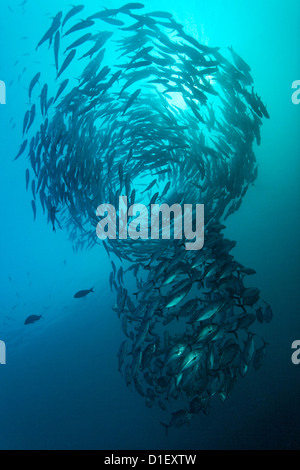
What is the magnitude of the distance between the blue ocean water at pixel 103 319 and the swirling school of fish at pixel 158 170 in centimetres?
8

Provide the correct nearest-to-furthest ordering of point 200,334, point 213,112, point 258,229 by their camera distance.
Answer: point 200,334 < point 213,112 < point 258,229

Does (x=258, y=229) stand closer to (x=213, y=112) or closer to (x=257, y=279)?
(x=257, y=279)

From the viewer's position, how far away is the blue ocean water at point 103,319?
216 cm

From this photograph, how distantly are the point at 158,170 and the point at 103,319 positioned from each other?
819mm

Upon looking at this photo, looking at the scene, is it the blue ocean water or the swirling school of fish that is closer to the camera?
the swirling school of fish

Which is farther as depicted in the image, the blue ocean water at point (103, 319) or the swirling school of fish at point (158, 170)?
the blue ocean water at point (103, 319)

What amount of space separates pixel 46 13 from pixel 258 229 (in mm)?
1515

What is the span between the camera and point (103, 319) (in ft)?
7.18

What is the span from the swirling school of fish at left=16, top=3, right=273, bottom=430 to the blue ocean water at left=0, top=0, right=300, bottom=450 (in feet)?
0.27

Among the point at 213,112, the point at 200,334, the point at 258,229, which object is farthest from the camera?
the point at 258,229

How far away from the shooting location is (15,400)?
89.0 inches

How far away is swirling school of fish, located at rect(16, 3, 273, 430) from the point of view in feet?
6.60

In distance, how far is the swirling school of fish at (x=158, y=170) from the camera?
2012 mm
